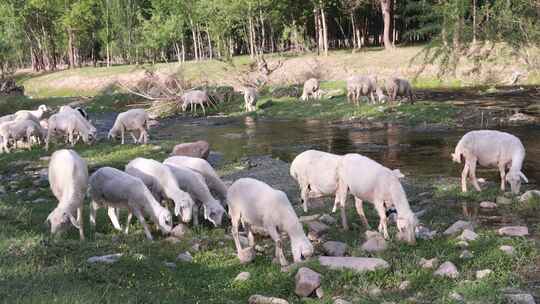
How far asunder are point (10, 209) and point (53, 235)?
2.75 metres

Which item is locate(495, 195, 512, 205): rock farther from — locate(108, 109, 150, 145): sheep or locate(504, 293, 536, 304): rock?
locate(108, 109, 150, 145): sheep

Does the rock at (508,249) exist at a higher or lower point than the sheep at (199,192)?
lower

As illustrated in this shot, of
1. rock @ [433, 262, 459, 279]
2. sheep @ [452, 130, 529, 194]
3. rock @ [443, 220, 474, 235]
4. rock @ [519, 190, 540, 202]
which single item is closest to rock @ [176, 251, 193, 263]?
rock @ [433, 262, 459, 279]

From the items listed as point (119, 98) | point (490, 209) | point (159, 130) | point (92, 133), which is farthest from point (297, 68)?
point (490, 209)

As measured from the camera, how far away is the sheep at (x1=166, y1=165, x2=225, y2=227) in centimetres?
1284

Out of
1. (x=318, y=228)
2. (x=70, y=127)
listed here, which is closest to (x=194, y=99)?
(x=70, y=127)

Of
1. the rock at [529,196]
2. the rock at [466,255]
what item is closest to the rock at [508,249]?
the rock at [466,255]

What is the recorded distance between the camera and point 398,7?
77375 mm

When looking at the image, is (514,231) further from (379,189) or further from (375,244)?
(375,244)

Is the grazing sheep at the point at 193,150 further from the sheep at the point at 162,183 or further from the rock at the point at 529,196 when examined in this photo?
the rock at the point at 529,196

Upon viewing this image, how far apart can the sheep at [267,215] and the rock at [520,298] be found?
128 inches

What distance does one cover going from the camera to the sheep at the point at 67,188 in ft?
37.9

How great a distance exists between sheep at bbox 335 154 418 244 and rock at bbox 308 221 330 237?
0.64m

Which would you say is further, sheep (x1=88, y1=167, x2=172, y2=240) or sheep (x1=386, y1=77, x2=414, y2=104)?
sheep (x1=386, y1=77, x2=414, y2=104)
